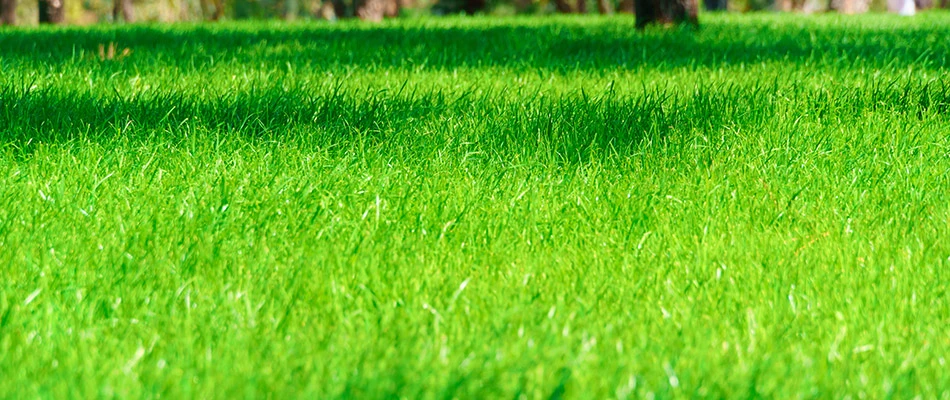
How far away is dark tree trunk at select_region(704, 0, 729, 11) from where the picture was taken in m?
19.8

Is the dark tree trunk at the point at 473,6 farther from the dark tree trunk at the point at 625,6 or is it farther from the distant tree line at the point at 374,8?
the dark tree trunk at the point at 625,6

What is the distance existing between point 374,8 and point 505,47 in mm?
10238

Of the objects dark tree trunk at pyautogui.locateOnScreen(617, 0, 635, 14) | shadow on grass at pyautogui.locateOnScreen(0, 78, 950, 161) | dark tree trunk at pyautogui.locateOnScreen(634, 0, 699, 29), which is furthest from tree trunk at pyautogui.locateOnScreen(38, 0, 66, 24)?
dark tree trunk at pyautogui.locateOnScreen(617, 0, 635, 14)

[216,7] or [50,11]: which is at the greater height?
[216,7]

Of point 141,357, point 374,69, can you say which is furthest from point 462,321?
point 374,69

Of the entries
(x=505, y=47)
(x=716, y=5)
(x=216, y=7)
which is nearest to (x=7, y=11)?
(x=716, y=5)

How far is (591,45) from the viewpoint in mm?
7984

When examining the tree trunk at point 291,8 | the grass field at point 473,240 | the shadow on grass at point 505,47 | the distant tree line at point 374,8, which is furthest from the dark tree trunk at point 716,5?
the tree trunk at point 291,8

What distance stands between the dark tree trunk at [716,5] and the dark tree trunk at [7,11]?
50.1 feet

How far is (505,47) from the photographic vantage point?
8.02 metres

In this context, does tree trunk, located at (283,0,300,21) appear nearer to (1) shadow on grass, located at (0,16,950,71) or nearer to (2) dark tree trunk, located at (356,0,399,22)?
(2) dark tree trunk, located at (356,0,399,22)

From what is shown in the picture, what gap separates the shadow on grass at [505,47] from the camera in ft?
22.6

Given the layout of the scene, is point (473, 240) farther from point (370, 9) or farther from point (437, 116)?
point (370, 9)

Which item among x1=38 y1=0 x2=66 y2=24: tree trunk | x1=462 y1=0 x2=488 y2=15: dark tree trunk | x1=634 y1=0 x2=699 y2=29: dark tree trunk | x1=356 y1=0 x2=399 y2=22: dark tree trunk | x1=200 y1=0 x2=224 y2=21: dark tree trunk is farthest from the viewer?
x1=200 y1=0 x2=224 y2=21: dark tree trunk
